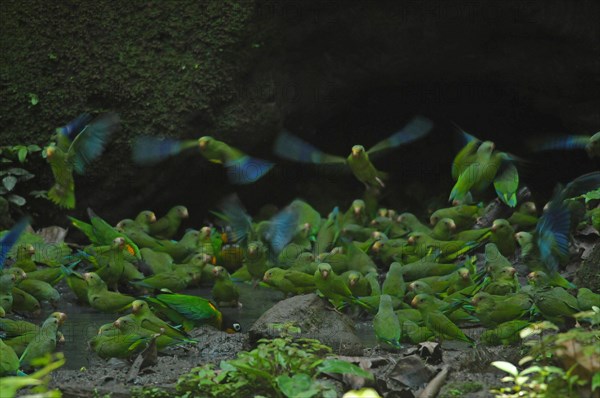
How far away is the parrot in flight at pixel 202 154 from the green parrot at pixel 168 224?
24.6 inches

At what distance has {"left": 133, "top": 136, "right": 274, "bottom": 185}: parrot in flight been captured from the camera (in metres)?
8.70

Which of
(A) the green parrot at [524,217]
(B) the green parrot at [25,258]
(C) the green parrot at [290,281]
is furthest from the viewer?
(A) the green parrot at [524,217]

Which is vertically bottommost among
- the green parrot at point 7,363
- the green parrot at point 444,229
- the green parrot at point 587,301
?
the green parrot at point 444,229

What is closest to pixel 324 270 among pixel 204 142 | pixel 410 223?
pixel 204 142

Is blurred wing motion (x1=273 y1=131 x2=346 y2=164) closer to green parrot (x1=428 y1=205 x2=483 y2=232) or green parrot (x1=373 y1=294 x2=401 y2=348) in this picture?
green parrot (x1=428 y1=205 x2=483 y2=232)

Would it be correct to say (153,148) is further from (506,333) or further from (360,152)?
(506,333)

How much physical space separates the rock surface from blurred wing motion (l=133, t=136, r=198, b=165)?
364 cm

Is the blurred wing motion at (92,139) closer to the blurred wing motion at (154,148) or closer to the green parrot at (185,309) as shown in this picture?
the blurred wing motion at (154,148)

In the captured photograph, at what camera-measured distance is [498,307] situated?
578 centimetres

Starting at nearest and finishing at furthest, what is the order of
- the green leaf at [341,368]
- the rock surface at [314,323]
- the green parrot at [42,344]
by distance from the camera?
1. the green leaf at [341,368]
2. the green parrot at [42,344]
3. the rock surface at [314,323]

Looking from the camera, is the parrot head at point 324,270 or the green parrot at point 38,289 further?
the green parrot at point 38,289

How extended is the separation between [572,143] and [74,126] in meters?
4.93

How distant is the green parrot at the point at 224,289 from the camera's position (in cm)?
705

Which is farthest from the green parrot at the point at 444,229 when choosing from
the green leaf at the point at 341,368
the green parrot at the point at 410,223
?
the green leaf at the point at 341,368
